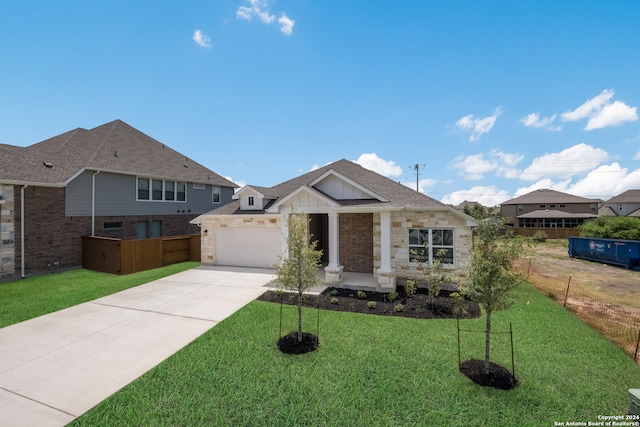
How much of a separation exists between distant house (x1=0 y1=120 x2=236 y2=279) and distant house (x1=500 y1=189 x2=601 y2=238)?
3777cm

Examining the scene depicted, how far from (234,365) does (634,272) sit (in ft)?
77.8

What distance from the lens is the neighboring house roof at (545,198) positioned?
146ft

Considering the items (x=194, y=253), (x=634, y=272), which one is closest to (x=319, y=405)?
(x=194, y=253)

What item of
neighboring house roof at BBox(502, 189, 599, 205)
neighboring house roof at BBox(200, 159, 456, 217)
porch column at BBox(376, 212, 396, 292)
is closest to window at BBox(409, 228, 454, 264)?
neighboring house roof at BBox(200, 159, 456, 217)

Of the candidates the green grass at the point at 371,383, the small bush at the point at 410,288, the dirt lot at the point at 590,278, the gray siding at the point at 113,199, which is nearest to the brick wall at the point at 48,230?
the gray siding at the point at 113,199

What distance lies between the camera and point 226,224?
16.1 m

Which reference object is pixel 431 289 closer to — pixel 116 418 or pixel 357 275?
pixel 357 275

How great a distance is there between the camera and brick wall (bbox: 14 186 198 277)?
13422 mm

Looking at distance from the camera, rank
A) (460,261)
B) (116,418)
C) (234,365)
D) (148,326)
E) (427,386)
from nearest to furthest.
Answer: (116,418), (427,386), (234,365), (148,326), (460,261)

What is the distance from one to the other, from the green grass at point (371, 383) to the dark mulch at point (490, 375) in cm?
15

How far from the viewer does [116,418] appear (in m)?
4.38

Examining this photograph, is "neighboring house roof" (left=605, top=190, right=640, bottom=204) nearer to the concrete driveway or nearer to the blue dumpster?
the blue dumpster

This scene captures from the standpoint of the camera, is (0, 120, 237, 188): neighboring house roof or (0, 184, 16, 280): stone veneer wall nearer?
(0, 184, 16, 280): stone veneer wall

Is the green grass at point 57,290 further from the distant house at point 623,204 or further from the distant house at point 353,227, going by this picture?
the distant house at point 623,204
